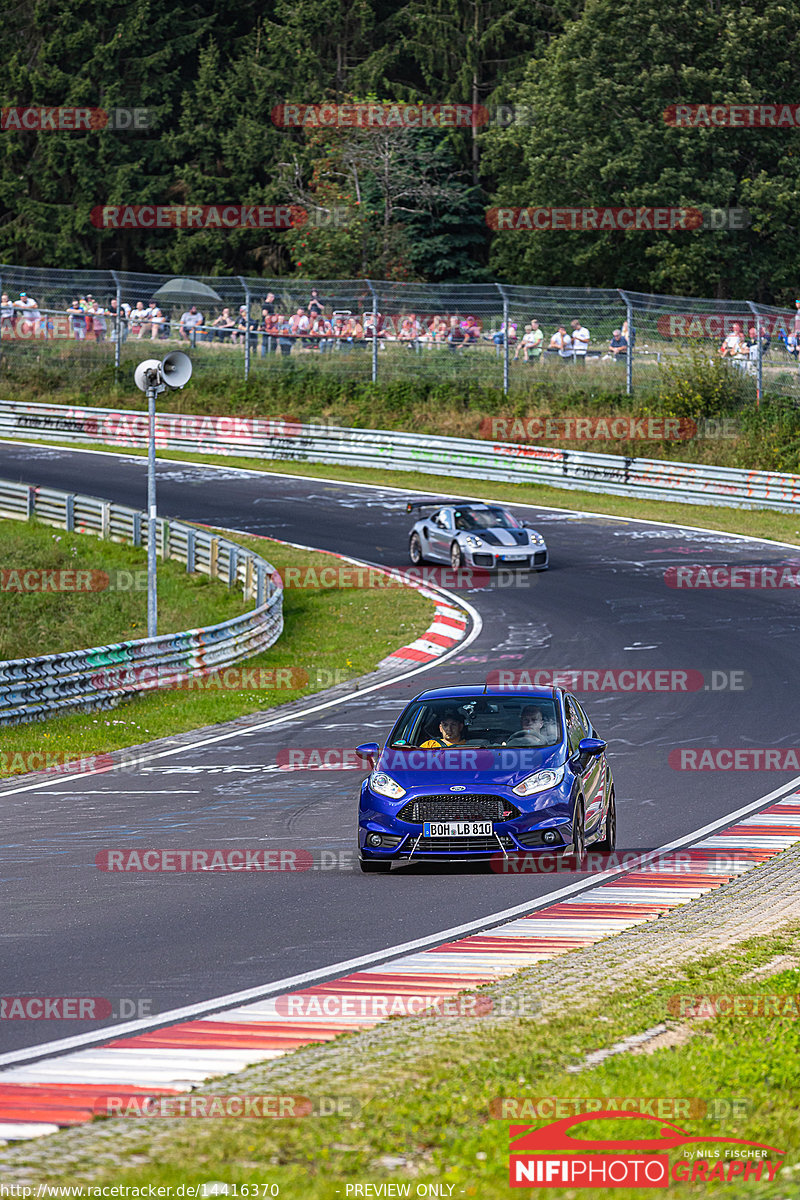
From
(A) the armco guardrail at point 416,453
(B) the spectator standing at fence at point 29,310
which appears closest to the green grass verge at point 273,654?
(A) the armco guardrail at point 416,453

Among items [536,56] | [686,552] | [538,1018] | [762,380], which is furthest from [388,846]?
[536,56]

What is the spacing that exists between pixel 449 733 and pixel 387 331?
3447cm

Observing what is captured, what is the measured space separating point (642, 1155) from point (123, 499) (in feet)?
114

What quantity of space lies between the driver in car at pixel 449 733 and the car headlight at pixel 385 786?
0.45 m

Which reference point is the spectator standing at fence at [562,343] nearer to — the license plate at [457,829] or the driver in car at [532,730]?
the driver in car at [532,730]

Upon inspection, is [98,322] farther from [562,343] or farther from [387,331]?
[562,343]

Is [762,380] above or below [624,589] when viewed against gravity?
above

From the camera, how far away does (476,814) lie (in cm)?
1130

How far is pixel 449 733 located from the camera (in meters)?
12.2

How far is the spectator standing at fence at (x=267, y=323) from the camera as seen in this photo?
151ft

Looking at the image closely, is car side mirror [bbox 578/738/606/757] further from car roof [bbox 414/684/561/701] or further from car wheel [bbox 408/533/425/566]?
car wheel [bbox 408/533/425/566]

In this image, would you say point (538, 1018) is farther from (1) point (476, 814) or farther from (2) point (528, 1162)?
(1) point (476, 814)

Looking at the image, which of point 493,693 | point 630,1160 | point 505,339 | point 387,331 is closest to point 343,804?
point 493,693

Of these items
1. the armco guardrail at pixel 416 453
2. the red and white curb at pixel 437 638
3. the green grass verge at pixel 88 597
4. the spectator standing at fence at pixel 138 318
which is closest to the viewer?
the red and white curb at pixel 437 638
